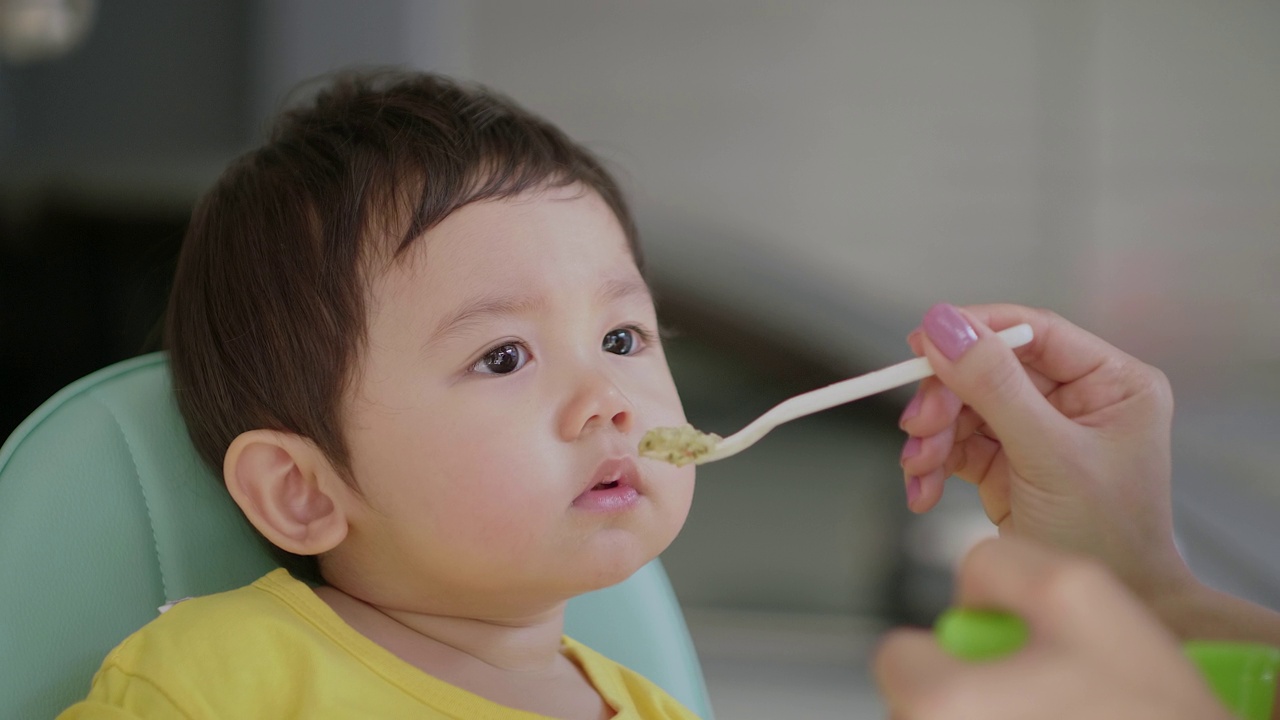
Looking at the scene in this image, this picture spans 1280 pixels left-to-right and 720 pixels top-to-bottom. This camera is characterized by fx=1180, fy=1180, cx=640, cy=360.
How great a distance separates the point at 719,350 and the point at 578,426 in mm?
975

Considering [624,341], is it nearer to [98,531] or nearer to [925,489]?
[925,489]

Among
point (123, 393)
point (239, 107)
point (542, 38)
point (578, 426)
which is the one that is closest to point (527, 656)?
point (578, 426)

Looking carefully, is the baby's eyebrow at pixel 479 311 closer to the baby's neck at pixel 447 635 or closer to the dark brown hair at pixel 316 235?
the dark brown hair at pixel 316 235

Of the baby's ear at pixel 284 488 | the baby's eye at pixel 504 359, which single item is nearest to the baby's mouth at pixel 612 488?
the baby's eye at pixel 504 359

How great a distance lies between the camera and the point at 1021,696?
0.48m

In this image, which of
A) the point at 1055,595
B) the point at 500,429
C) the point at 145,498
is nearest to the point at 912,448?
the point at 500,429

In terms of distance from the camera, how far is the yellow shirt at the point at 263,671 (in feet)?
2.72

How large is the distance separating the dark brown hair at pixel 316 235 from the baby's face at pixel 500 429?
3 cm

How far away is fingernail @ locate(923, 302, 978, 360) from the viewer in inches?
34.7

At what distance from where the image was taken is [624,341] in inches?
43.0

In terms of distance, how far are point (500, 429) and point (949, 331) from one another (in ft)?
1.15

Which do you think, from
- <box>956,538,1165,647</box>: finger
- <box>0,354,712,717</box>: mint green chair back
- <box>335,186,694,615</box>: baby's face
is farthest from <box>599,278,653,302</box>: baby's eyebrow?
<box>956,538,1165,647</box>: finger

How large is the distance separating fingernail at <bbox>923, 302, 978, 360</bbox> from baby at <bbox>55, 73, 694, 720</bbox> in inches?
9.5

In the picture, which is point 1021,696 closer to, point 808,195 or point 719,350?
point 719,350
